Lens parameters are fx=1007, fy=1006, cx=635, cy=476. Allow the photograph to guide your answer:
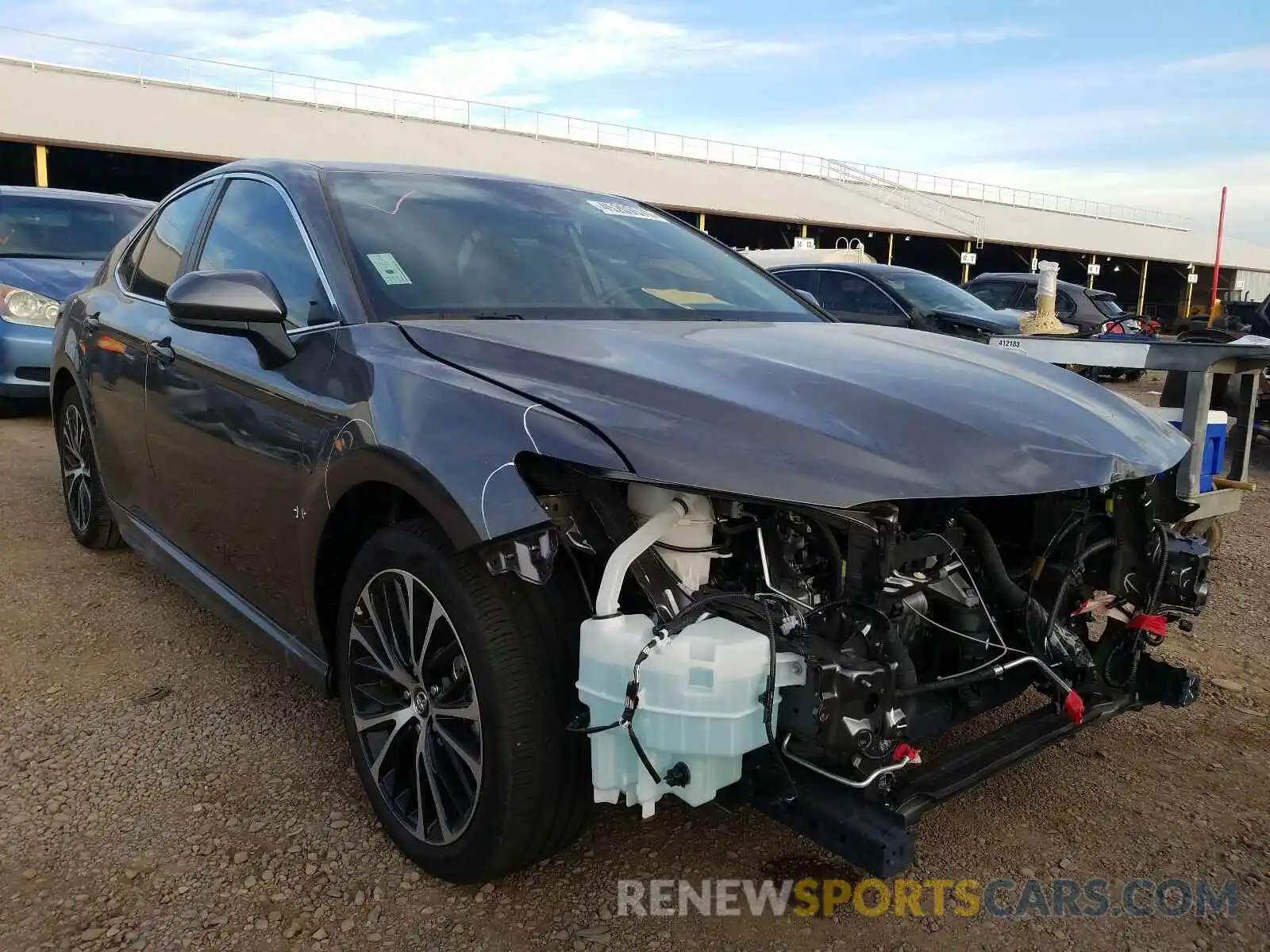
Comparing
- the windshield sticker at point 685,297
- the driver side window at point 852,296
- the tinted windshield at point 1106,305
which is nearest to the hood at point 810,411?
the windshield sticker at point 685,297

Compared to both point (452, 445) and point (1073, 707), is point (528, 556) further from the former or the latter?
point (1073, 707)

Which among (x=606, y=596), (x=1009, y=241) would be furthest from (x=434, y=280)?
(x=1009, y=241)

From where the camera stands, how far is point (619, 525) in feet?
6.55

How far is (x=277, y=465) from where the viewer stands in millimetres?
2582

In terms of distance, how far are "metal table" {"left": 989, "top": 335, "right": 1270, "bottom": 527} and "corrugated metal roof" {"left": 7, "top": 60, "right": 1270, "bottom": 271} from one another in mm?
11760

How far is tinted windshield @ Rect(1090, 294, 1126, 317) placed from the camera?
A: 15523 millimetres

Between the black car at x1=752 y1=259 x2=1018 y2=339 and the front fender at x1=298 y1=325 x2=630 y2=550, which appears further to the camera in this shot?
the black car at x1=752 y1=259 x2=1018 y2=339

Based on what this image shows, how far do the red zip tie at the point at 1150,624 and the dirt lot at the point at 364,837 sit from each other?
0.50 m

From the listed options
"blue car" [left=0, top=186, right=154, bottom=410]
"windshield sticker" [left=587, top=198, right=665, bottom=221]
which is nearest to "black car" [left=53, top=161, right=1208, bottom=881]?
"windshield sticker" [left=587, top=198, right=665, bottom=221]

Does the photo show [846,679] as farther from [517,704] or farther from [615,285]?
[615,285]

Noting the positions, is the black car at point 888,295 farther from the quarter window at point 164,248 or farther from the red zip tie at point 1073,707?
the red zip tie at point 1073,707

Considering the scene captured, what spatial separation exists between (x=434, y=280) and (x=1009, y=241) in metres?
37.5

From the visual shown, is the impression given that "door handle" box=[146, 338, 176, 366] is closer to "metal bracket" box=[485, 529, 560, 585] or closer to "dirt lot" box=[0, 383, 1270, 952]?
"dirt lot" box=[0, 383, 1270, 952]

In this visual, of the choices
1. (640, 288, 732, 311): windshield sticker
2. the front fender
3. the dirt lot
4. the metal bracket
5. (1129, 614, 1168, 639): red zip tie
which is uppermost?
(640, 288, 732, 311): windshield sticker
